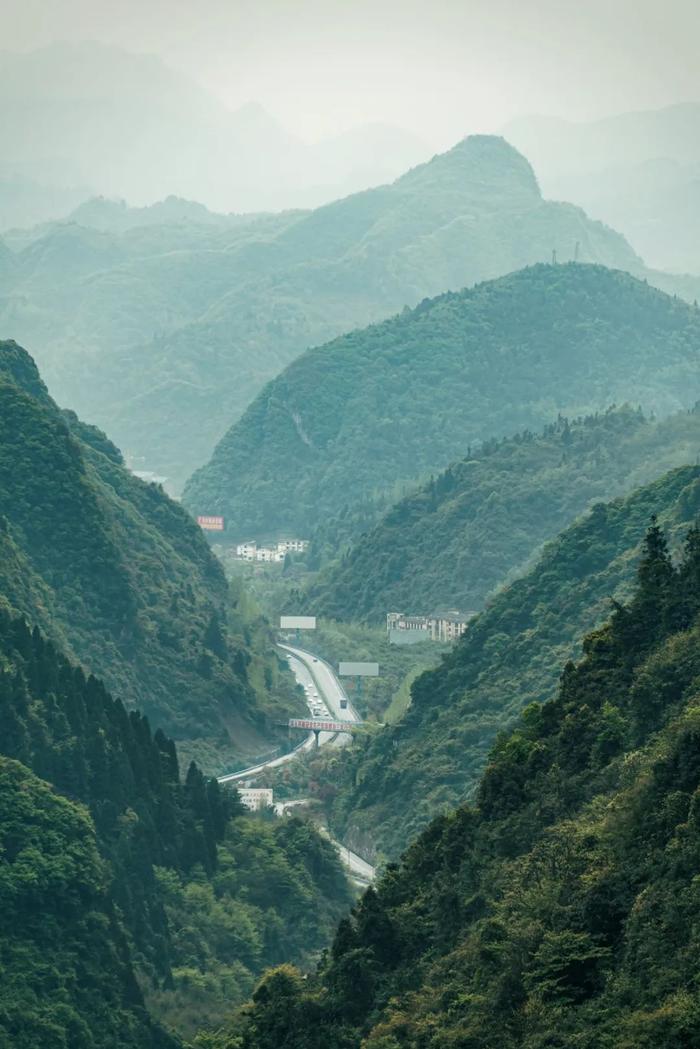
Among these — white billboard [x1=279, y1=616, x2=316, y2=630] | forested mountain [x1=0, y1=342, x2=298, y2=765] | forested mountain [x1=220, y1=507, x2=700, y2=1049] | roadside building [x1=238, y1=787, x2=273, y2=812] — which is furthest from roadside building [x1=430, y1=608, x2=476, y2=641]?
forested mountain [x1=220, y1=507, x2=700, y2=1049]

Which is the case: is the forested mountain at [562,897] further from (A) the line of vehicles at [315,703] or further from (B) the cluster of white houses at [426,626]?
(B) the cluster of white houses at [426,626]

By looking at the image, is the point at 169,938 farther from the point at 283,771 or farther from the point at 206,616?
the point at 206,616

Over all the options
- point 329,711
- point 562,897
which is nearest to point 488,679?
point 329,711

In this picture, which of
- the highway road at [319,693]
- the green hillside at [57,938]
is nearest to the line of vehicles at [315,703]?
the highway road at [319,693]

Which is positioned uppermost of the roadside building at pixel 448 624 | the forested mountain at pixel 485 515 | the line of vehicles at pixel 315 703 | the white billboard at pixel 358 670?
the forested mountain at pixel 485 515

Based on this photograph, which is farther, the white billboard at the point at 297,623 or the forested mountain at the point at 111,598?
the white billboard at the point at 297,623

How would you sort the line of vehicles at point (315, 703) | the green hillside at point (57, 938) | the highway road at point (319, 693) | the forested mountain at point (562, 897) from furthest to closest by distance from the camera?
1. the line of vehicles at point (315, 703)
2. the highway road at point (319, 693)
3. the green hillside at point (57, 938)
4. the forested mountain at point (562, 897)

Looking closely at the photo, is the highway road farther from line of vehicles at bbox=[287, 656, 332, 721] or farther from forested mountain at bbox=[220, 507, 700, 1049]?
forested mountain at bbox=[220, 507, 700, 1049]

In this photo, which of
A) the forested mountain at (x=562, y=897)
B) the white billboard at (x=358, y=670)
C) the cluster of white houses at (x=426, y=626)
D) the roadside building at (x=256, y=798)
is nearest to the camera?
the forested mountain at (x=562, y=897)
